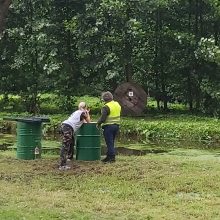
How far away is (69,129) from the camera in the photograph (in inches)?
498

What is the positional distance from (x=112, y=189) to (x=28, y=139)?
147 inches

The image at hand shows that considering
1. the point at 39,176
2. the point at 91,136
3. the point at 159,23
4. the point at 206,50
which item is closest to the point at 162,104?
the point at 159,23

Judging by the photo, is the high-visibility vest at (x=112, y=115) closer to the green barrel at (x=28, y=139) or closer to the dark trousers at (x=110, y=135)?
the dark trousers at (x=110, y=135)

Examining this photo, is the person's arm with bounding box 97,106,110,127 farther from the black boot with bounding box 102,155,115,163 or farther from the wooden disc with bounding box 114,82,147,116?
the wooden disc with bounding box 114,82,147,116

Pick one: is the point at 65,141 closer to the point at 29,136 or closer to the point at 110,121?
the point at 29,136

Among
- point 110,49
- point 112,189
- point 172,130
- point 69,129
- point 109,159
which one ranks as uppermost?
point 110,49

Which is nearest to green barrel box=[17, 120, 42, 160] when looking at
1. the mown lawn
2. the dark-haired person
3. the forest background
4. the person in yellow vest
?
the mown lawn

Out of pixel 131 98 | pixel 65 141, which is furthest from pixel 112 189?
Answer: pixel 131 98

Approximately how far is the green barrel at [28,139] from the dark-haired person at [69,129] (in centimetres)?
83

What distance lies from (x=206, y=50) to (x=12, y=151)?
35.4ft

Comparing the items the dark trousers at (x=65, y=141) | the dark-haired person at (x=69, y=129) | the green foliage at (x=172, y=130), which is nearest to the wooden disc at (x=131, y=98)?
the green foliage at (x=172, y=130)

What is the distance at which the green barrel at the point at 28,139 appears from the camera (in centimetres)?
1320

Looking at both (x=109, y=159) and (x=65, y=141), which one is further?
(x=109, y=159)

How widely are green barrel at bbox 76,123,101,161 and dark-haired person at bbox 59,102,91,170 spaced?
0.18m
